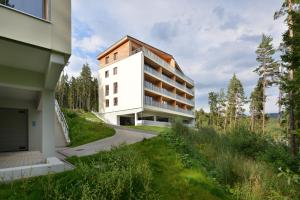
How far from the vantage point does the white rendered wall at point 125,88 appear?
3544 cm

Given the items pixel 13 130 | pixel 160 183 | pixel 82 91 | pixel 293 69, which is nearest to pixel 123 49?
Answer: pixel 82 91

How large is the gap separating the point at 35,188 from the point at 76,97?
188ft

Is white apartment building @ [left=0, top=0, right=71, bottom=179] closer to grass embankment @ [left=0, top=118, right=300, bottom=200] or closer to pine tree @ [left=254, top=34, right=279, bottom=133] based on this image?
grass embankment @ [left=0, top=118, right=300, bottom=200]

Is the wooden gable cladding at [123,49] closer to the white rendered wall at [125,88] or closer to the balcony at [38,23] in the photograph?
the white rendered wall at [125,88]

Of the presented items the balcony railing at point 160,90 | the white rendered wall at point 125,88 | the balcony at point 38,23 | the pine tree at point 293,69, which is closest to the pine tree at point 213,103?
the balcony railing at point 160,90

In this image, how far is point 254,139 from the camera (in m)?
12.5

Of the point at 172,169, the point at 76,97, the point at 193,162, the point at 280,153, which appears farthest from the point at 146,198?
the point at 76,97

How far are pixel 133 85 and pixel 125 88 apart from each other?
2220 millimetres

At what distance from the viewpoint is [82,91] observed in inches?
2313

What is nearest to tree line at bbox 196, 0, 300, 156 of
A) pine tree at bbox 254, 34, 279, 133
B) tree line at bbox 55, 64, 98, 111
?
pine tree at bbox 254, 34, 279, 133

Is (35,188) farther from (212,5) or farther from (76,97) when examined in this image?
(76,97)

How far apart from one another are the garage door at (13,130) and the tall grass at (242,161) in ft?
30.3

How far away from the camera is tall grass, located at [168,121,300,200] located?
20.9 feet

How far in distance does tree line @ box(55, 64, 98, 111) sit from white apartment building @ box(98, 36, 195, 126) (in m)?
15.2
